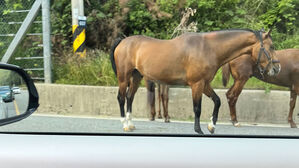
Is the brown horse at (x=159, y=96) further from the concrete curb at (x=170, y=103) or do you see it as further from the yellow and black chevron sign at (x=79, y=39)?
the yellow and black chevron sign at (x=79, y=39)

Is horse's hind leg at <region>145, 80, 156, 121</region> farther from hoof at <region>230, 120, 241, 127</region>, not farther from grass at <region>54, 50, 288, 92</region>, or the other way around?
hoof at <region>230, 120, 241, 127</region>

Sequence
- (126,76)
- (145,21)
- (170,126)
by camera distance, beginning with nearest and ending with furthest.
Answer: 1. (170,126)
2. (145,21)
3. (126,76)

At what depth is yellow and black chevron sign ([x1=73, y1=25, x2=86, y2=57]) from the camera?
9.51 ft

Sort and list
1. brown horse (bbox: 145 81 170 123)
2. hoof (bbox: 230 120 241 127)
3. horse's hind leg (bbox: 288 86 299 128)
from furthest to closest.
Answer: brown horse (bbox: 145 81 170 123) < hoof (bbox: 230 120 241 127) < horse's hind leg (bbox: 288 86 299 128)

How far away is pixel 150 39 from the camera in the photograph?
313cm

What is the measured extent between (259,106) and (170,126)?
0.79 metres

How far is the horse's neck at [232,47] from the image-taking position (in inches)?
131

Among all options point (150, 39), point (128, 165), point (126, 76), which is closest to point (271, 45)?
point (150, 39)

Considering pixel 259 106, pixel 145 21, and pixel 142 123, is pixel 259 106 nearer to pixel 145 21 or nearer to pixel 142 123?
pixel 142 123

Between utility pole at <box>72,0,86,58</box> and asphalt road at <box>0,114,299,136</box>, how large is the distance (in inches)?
21.9

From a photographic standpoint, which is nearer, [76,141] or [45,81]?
[76,141]

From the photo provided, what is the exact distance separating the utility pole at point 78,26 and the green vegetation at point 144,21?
4cm

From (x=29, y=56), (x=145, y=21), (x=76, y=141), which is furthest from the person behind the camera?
(x=29, y=56)

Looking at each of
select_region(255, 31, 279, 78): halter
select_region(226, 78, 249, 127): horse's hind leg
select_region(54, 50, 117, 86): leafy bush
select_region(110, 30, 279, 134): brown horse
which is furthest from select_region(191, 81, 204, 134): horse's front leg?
select_region(54, 50, 117, 86): leafy bush
